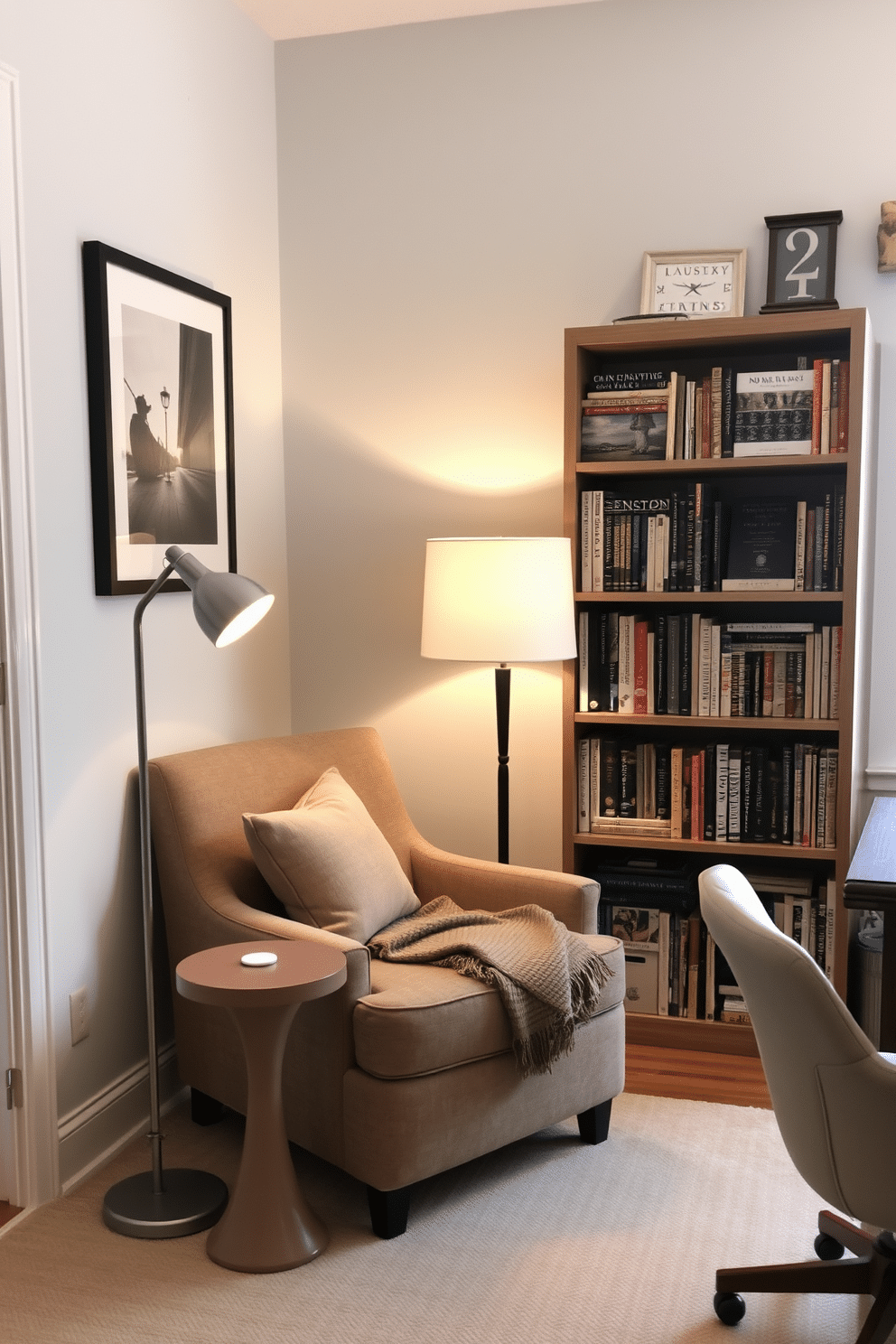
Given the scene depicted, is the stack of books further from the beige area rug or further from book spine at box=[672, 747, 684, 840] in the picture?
the beige area rug

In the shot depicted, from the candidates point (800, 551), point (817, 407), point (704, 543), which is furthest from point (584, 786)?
point (817, 407)

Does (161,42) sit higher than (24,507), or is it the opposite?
(161,42)

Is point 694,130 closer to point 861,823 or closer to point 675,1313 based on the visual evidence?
point 861,823

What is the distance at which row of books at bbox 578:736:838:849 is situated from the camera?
305 centimetres

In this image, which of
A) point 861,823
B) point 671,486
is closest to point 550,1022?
point 861,823

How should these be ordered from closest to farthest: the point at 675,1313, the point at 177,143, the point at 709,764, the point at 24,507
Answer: the point at 675,1313 → the point at 24,507 → the point at 177,143 → the point at 709,764

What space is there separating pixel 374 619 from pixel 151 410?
1021 millimetres

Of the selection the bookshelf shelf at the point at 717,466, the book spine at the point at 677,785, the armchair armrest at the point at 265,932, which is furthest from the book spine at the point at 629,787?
the armchair armrest at the point at 265,932

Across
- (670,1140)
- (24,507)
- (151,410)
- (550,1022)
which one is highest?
(151,410)

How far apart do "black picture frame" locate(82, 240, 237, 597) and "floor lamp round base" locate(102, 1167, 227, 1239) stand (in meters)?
1.24

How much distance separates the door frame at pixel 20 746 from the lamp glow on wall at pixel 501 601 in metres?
1.04

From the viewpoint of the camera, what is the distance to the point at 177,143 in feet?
9.65

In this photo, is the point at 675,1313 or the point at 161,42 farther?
the point at 161,42

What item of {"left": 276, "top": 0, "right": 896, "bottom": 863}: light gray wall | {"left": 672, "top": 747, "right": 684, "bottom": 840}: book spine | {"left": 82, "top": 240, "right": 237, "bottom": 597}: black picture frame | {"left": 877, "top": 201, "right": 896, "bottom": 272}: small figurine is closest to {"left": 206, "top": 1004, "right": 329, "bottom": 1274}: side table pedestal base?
{"left": 82, "top": 240, "right": 237, "bottom": 597}: black picture frame
